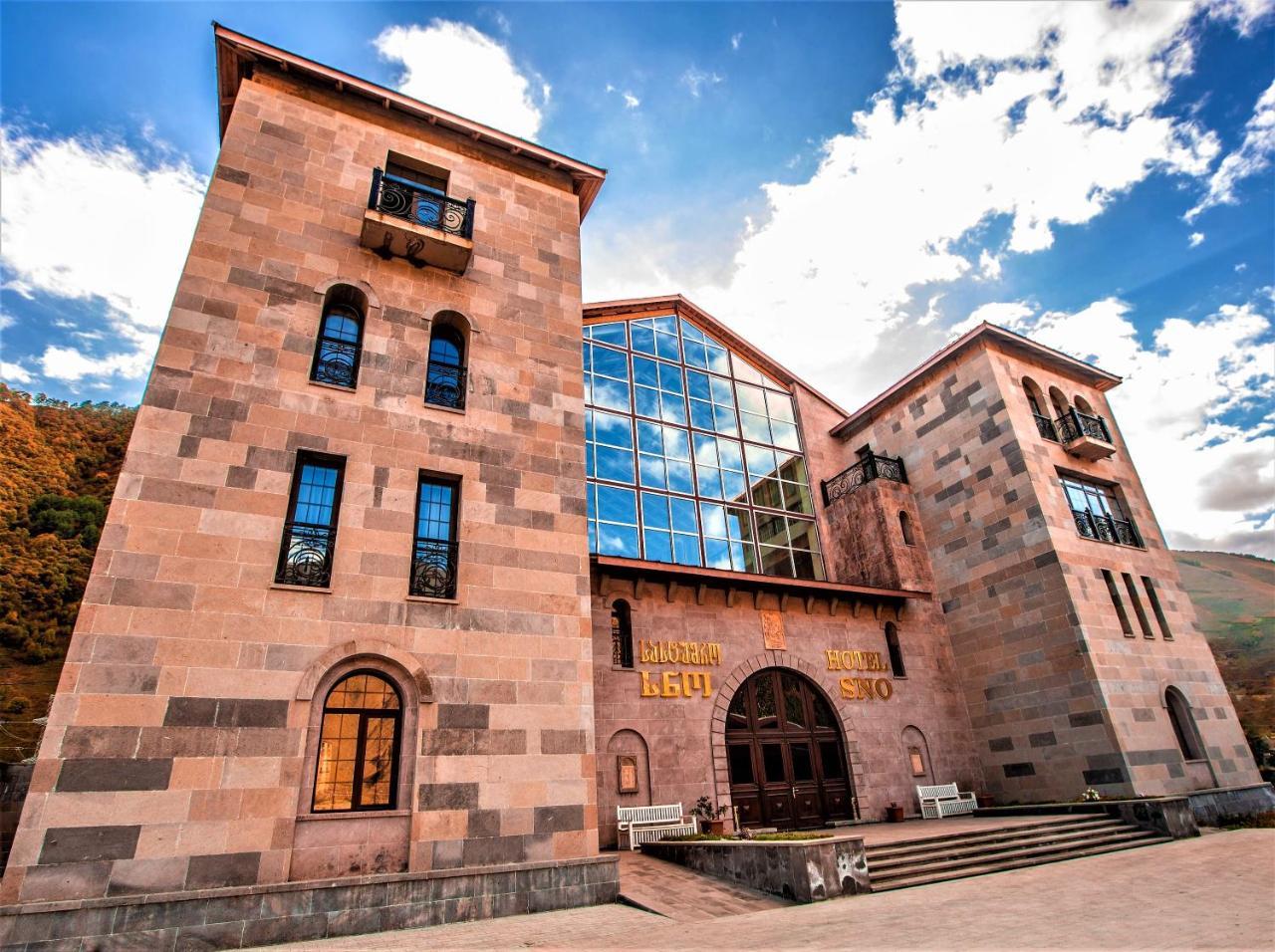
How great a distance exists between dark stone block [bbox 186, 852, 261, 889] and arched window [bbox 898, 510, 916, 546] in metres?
20.0

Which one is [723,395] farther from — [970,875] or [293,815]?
[293,815]

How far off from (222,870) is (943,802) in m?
17.8

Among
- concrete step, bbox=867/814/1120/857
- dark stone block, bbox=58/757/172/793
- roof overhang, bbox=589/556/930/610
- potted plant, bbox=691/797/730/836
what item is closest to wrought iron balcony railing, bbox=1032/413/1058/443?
roof overhang, bbox=589/556/930/610

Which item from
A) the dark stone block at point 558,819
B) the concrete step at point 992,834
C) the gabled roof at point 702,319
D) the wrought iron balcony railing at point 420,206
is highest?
the gabled roof at point 702,319

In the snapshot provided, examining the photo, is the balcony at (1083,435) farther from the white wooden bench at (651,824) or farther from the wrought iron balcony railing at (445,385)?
the wrought iron balcony railing at (445,385)

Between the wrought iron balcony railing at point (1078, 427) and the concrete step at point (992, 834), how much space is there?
1161cm

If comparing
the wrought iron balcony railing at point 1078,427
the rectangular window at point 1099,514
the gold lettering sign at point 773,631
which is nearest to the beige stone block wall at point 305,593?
the gold lettering sign at point 773,631

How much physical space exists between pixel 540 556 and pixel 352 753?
4.20m

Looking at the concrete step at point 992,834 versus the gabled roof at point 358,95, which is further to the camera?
the gabled roof at point 358,95

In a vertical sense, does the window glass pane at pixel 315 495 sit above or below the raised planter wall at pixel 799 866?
above

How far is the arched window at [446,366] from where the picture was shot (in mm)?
12242

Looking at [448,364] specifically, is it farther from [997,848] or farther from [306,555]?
[997,848]

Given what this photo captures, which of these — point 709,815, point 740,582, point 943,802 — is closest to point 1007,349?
point 740,582

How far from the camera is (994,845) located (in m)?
12.9
